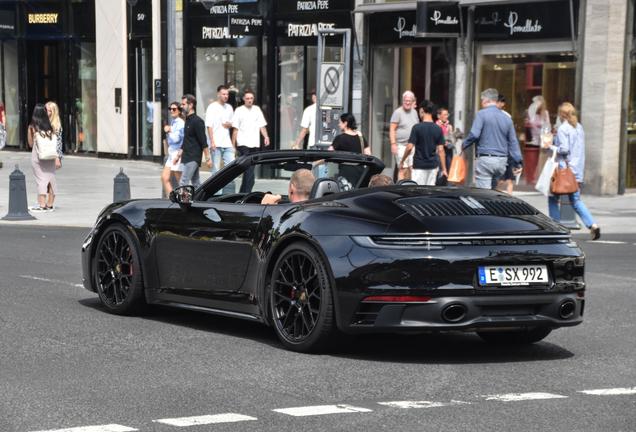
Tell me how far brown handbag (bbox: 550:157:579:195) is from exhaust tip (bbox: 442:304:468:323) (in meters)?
8.39

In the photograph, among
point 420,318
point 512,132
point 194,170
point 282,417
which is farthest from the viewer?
point 194,170

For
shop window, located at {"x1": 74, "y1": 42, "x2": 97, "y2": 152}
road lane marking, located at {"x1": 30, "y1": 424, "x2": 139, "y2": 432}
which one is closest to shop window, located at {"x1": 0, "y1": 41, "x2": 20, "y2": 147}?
shop window, located at {"x1": 74, "y1": 42, "x2": 97, "y2": 152}

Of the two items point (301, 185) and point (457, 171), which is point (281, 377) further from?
point (457, 171)

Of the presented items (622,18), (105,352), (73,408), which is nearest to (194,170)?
(622,18)

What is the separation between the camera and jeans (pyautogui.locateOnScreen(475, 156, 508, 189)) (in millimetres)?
14258

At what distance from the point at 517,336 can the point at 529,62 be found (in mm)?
14963

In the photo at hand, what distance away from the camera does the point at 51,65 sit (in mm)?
34969

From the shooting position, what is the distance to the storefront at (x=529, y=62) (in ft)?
68.0

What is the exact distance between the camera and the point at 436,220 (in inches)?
246

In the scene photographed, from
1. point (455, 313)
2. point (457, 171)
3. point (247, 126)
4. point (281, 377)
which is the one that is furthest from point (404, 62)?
point (281, 377)

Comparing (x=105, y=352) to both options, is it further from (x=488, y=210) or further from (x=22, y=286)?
(x=22, y=286)

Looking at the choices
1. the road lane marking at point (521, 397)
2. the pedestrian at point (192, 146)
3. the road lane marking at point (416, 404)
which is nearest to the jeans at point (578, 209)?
the pedestrian at point (192, 146)

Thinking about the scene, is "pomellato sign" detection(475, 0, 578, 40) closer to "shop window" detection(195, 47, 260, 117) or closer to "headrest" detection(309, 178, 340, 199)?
"shop window" detection(195, 47, 260, 117)

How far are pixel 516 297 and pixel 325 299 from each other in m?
1.08
